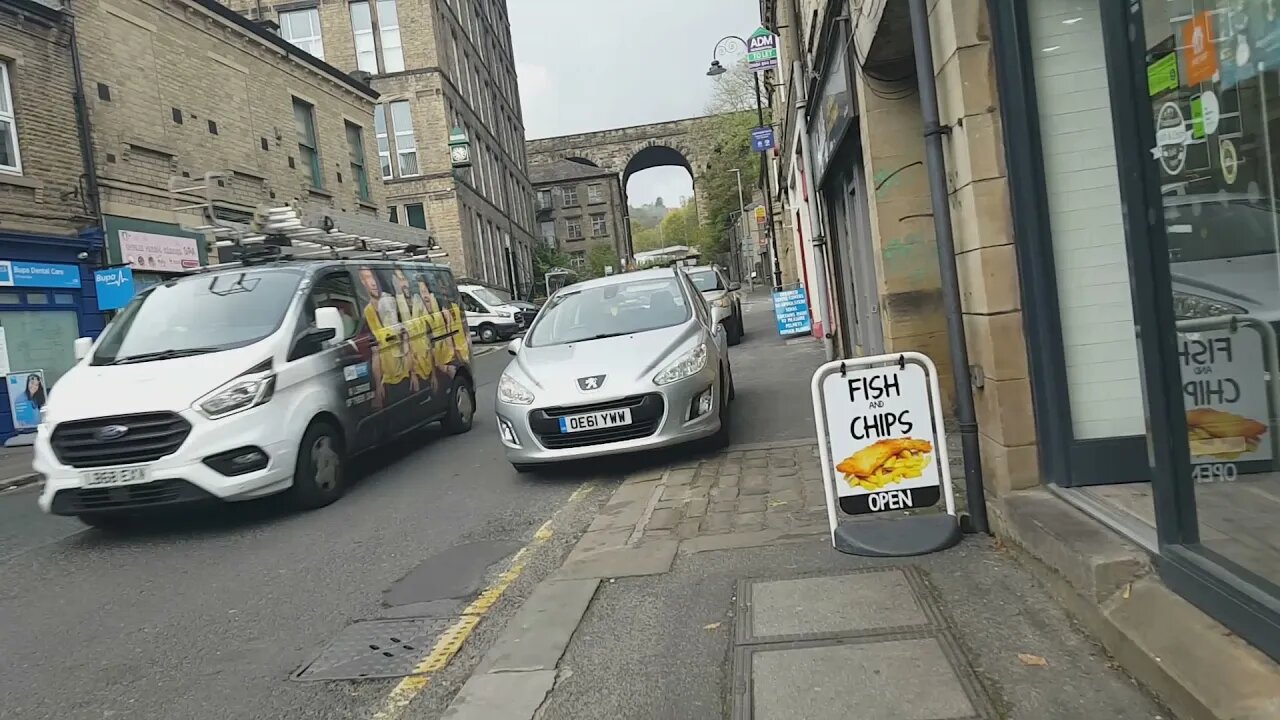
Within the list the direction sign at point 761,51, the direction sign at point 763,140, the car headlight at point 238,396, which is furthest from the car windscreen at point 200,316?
the direction sign at point 763,140

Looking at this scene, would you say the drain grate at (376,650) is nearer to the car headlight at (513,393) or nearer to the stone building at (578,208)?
the car headlight at (513,393)

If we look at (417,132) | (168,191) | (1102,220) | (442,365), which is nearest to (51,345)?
(168,191)

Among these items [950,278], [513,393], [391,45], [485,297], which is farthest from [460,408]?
[391,45]

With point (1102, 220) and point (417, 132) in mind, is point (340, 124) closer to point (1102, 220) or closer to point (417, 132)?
point (417, 132)

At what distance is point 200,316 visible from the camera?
290 inches

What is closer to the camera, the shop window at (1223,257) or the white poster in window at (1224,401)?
the shop window at (1223,257)

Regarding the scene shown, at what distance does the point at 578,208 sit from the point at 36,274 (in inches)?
2873

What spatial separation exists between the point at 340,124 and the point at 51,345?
1296 centimetres

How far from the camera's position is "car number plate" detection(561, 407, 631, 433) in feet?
22.2

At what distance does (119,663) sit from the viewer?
4180mm

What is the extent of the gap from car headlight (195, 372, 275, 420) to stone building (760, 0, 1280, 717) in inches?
189

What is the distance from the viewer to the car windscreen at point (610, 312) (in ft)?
26.3

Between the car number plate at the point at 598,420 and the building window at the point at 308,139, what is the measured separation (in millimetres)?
19354

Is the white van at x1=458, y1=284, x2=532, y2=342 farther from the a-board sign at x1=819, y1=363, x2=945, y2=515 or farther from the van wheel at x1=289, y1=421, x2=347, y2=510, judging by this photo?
the a-board sign at x1=819, y1=363, x2=945, y2=515
